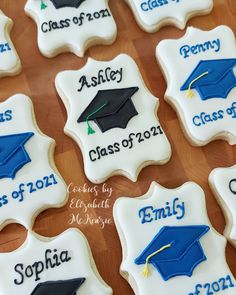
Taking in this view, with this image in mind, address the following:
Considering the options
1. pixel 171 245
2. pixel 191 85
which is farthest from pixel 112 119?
pixel 171 245

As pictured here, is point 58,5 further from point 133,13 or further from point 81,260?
point 81,260

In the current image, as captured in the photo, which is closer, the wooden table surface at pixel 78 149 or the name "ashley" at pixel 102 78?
the wooden table surface at pixel 78 149

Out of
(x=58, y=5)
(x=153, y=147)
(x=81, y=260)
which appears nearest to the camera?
(x=81, y=260)

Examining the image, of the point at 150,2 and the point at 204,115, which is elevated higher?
the point at 150,2

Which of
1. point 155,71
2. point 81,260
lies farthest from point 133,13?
point 81,260

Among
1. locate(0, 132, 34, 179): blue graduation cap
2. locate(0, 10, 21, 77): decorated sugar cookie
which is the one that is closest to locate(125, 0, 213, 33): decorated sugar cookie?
locate(0, 10, 21, 77): decorated sugar cookie

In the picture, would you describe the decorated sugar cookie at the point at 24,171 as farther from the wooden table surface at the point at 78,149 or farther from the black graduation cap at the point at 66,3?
the black graduation cap at the point at 66,3

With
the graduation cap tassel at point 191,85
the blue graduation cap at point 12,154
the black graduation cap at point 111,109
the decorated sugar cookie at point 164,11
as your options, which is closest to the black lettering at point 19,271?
the blue graduation cap at point 12,154
